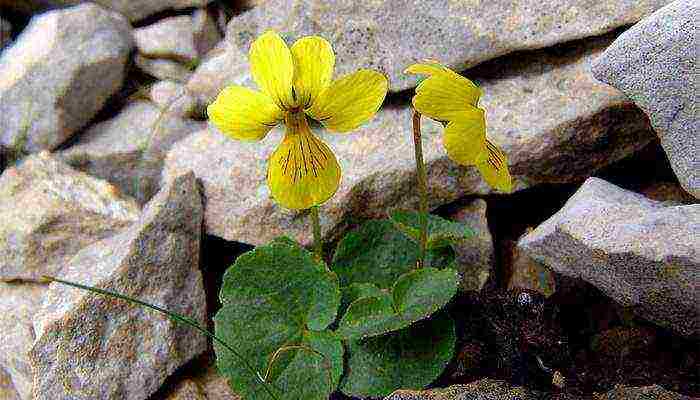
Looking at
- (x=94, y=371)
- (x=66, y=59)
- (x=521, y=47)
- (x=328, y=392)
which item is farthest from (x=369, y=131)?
(x=66, y=59)

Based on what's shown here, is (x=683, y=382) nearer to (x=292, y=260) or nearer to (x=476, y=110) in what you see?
(x=476, y=110)

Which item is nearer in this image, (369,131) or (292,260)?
(292,260)

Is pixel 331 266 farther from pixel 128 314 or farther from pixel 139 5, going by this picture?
pixel 139 5

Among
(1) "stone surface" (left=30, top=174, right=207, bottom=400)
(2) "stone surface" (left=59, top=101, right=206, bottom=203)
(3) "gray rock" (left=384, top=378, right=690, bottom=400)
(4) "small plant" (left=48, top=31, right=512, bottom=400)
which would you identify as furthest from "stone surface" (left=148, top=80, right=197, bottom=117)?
(3) "gray rock" (left=384, top=378, right=690, bottom=400)

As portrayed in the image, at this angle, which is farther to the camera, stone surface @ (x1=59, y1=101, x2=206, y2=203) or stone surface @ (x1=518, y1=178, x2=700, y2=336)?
stone surface @ (x1=59, y1=101, x2=206, y2=203)

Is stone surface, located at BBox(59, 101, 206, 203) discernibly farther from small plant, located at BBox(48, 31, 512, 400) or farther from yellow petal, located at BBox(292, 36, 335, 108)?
yellow petal, located at BBox(292, 36, 335, 108)

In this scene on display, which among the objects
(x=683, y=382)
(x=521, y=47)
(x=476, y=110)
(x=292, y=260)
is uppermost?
(x=476, y=110)

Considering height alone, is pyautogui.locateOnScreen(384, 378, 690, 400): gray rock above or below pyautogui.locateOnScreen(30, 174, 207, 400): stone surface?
above
